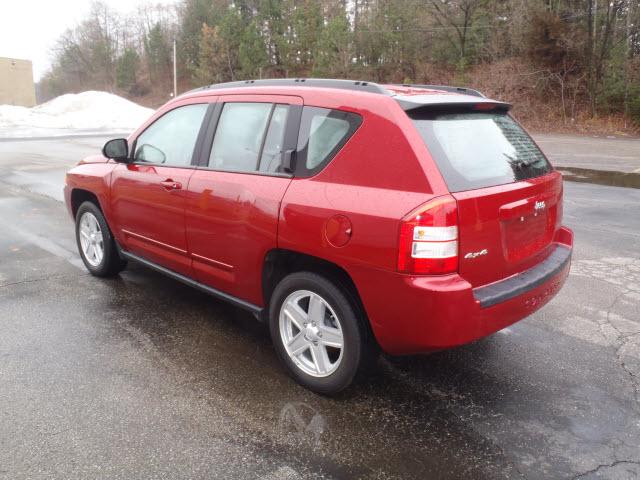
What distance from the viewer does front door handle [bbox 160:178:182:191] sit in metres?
3.80

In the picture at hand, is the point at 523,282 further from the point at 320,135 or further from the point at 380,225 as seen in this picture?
the point at 320,135

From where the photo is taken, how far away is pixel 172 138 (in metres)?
4.11

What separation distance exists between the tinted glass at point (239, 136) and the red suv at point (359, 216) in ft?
0.04

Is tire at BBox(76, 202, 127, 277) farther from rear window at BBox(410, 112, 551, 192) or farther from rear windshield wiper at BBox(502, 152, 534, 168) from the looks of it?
rear windshield wiper at BBox(502, 152, 534, 168)

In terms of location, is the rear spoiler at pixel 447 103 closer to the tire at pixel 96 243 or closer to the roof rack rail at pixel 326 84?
the roof rack rail at pixel 326 84

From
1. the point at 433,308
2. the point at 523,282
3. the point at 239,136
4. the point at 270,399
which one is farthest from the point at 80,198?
the point at 523,282

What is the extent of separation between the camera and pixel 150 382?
10.6 feet

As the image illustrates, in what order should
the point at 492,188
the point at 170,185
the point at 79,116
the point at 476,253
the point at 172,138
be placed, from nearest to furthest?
the point at 476,253
the point at 492,188
the point at 170,185
the point at 172,138
the point at 79,116

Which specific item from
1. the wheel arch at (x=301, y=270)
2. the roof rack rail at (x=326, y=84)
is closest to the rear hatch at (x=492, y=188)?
the roof rack rail at (x=326, y=84)

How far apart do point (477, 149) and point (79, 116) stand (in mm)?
41066

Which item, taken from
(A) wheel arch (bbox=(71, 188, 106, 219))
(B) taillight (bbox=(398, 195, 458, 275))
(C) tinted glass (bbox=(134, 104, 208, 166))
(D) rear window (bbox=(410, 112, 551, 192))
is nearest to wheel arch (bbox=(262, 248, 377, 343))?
(B) taillight (bbox=(398, 195, 458, 275))

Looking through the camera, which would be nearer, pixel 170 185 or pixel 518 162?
pixel 518 162

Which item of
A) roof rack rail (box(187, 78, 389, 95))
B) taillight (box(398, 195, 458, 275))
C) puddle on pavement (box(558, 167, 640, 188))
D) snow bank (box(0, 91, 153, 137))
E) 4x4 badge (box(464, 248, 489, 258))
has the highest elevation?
snow bank (box(0, 91, 153, 137))

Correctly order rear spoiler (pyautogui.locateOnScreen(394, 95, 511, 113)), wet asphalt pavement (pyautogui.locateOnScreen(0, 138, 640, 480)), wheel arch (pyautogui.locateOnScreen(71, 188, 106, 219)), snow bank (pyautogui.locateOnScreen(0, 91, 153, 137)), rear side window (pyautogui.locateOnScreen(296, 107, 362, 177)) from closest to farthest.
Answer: wet asphalt pavement (pyautogui.locateOnScreen(0, 138, 640, 480)) → rear spoiler (pyautogui.locateOnScreen(394, 95, 511, 113)) → rear side window (pyautogui.locateOnScreen(296, 107, 362, 177)) → wheel arch (pyautogui.locateOnScreen(71, 188, 106, 219)) → snow bank (pyautogui.locateOnScreen(0, 91, 153, 137))
